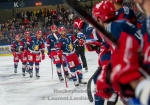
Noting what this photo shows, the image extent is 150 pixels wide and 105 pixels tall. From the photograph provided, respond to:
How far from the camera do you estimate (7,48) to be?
593 inches

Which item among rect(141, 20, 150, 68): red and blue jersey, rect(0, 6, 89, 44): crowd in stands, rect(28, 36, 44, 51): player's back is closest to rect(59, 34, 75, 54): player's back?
rect(28, 36, 44, 51): player's back

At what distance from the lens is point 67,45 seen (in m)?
6.71

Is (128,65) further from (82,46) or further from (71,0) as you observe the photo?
(82,46)

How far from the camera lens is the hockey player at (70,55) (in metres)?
6.31

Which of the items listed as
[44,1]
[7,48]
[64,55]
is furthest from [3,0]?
[64,55]

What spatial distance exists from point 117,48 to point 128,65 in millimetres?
98

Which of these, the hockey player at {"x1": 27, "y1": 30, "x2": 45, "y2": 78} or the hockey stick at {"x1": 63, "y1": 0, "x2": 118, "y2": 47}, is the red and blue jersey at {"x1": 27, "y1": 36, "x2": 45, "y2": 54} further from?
the hockey stick at {"x1": 63, "y1": 0, "x2": 118, "y2": 47}

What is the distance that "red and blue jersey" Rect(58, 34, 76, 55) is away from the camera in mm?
6594

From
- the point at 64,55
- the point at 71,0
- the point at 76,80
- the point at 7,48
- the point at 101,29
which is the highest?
the point at 71,0

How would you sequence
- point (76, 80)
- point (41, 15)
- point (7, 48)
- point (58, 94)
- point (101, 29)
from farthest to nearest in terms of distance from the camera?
1. point (41, 15)
2. point (7, 48)
3. point (76, 80)
4. point (58, 94)
5. point (101, 29)

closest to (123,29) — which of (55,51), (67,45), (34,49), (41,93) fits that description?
(41,93)

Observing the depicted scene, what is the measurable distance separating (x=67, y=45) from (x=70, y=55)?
33cm

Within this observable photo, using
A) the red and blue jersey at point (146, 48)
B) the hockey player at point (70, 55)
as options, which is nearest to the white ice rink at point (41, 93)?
the hockey player at point (70, 55)

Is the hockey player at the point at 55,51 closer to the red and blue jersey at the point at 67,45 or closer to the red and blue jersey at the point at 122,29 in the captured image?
the red and blue jersey at the point at 67,45
